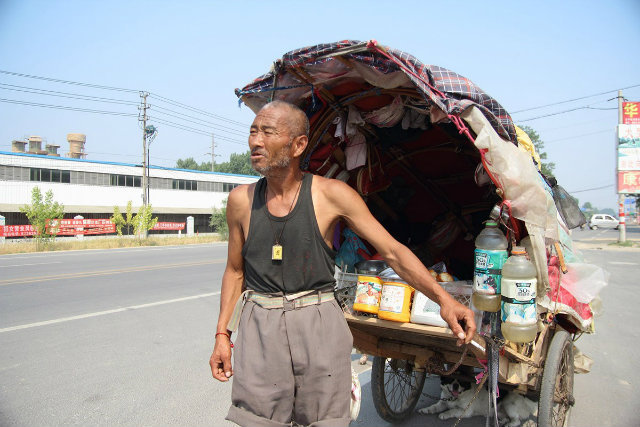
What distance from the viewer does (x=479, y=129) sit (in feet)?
8.36

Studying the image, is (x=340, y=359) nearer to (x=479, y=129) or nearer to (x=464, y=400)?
(x=479, y=129)

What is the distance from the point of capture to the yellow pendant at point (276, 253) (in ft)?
7.53

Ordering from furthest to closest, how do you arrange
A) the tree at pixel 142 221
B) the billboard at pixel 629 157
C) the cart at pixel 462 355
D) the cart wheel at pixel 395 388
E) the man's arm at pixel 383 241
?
the tree at pixel 142 221 → the billboard at pixel 629 157 → the cart wheel at pixel 395 388 → the cart at pixel 462 355 → the man's arm at pixel 383 241

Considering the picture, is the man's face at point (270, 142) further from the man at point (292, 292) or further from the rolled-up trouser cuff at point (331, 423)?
the rolled-up trouser cuff at point (331, 423)

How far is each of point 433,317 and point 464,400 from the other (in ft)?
5.46

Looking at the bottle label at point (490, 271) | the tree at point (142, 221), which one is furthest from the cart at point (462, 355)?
the tree at point (142, 221)

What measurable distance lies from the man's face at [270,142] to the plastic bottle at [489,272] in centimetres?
121

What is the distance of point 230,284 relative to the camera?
8.61 feet

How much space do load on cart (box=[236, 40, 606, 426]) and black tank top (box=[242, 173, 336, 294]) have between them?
2.39ft

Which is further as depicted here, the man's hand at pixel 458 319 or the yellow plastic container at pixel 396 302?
the yellow plastic container at pixel 396 302

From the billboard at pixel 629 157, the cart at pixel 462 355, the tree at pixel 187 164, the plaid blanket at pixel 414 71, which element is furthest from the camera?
the tree at pixel 187 164

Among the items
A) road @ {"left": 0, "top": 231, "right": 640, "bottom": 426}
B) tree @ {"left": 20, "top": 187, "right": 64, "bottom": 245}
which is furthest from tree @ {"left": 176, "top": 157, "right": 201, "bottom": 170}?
road @ {"left": 0, "top": 231, "right": 640, "bottom": 426}

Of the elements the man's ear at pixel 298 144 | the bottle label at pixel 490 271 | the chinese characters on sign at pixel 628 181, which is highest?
the chinese characters on sign at pixel 628 181

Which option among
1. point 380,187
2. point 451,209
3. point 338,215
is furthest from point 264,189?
point 451,209
